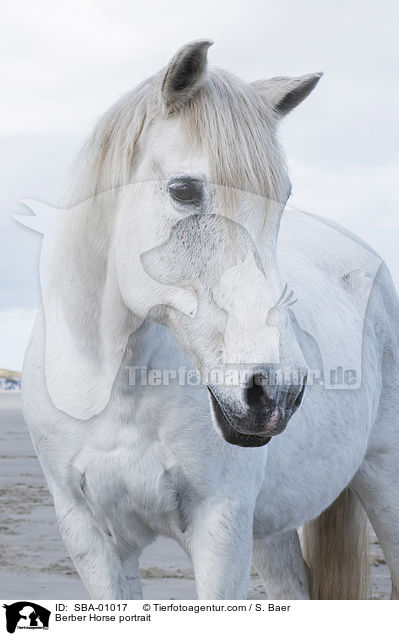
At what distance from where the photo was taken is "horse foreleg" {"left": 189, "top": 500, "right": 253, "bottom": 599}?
2.17 metres

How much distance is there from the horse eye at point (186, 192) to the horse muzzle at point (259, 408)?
0.40m

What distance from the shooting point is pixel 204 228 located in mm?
1850

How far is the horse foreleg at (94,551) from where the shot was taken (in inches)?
90.1

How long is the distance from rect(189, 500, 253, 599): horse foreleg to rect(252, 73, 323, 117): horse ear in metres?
0.97

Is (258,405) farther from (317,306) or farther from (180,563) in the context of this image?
(180,563)

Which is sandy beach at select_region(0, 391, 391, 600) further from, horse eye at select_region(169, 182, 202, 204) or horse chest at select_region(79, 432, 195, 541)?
horse eye at select_region(169, 182, 202, 204)

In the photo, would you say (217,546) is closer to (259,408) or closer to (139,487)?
(139,487)

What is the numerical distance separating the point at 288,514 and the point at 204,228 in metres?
1.10

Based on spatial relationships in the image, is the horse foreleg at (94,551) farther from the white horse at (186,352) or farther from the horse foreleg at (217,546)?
the horse foreleg at (217,546)

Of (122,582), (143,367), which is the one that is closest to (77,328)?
(143,367)

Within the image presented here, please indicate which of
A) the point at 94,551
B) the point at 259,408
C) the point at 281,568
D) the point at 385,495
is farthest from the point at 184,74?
the point at 281,568

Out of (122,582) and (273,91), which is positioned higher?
(273,91)

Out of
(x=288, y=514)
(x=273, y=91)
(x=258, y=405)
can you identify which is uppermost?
(x=273, y=91)
